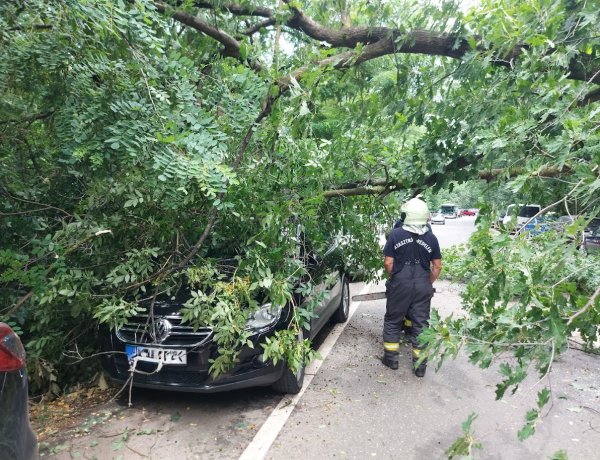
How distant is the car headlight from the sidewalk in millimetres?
824

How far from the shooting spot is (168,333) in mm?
3600

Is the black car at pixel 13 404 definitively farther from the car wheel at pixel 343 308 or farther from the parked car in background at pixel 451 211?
the parked car in background at pixel 451 211

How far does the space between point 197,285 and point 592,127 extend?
308cm

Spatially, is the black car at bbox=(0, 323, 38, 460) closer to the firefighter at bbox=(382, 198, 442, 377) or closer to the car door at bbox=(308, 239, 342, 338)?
the car door at bbox=(308, 239, 342, 338)

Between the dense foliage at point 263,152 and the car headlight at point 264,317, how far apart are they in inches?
8.9

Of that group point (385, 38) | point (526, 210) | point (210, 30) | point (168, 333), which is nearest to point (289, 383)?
point (168, 333)

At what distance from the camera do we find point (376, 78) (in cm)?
526

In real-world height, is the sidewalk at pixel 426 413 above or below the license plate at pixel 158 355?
below

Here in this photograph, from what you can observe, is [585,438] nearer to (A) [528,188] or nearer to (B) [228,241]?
(A) [528,188]

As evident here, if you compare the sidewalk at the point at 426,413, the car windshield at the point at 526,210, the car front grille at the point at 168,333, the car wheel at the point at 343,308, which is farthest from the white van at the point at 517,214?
the car wheel at the point at 343,308

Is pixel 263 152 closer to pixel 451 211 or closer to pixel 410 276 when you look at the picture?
pixel 410 276

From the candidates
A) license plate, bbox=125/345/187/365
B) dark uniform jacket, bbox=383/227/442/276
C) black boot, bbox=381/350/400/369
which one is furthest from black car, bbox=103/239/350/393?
dark uniform jacket, bbox=383/227/442/276

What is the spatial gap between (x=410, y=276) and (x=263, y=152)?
7.49 feet

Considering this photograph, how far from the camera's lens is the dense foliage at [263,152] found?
2398 mm
